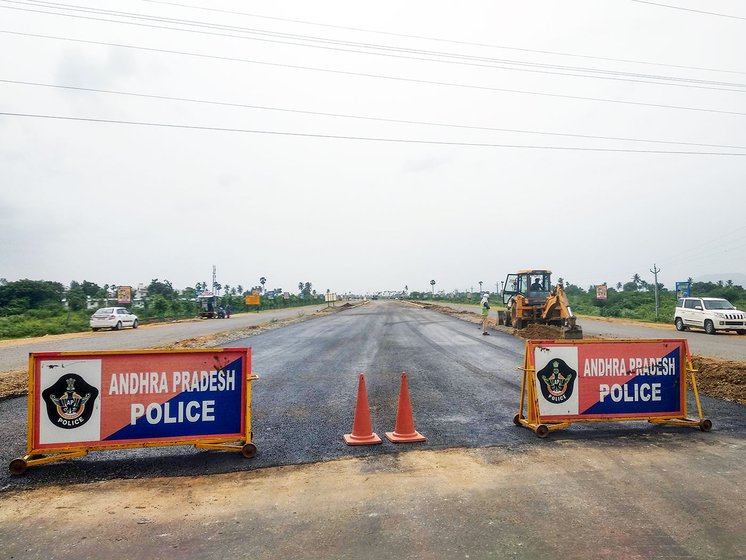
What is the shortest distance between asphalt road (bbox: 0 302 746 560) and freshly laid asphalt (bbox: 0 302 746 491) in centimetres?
4

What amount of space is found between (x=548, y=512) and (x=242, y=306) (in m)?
77.2

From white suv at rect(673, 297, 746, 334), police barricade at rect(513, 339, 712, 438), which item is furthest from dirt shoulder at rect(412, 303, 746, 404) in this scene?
white suv at rect(673, 297, 746, 334)

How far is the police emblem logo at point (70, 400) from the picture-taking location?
593 centimetres

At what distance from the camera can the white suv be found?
23438 millimetres

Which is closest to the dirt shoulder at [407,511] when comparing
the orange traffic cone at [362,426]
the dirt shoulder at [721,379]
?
the orange traffic cone at [362,426]

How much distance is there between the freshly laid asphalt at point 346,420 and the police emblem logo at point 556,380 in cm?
52

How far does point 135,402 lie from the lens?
6129 millimetres

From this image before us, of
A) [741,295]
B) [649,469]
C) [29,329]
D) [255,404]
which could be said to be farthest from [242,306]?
[649,469]

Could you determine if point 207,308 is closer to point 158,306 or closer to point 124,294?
point 158,306

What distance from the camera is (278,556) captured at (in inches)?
147

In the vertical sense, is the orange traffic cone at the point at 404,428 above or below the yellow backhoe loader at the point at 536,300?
below

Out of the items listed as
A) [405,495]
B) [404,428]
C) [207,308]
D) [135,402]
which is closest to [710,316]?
[404,428]

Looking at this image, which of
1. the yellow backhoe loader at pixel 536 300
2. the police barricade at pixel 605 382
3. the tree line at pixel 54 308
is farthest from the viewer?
the tree line at pixel 54 308

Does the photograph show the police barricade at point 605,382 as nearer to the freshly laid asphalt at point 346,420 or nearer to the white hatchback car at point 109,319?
the freshly laid asphalt at point 346,420
